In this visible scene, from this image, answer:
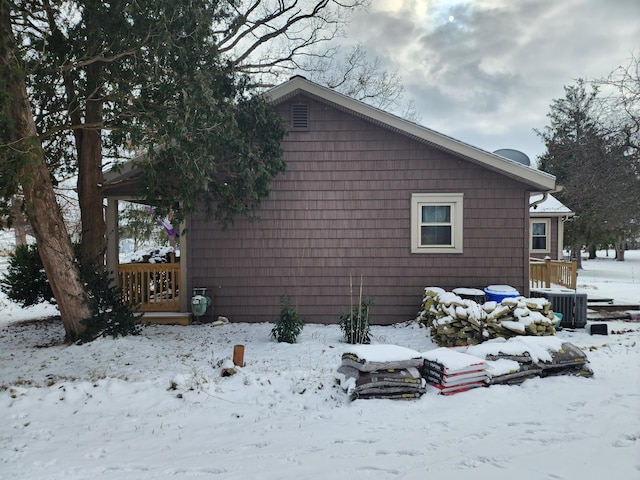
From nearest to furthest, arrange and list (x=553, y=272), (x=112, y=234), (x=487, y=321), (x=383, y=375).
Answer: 1. (x=383, y=375)
2. (x=487, y=321)
3. (x=112, y=234)
4. (x=553, y=272)

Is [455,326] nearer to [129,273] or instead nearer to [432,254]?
[432,254]

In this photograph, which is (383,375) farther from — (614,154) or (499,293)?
(614,154)

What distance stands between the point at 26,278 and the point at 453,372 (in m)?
9.50

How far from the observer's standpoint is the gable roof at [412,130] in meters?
7.62

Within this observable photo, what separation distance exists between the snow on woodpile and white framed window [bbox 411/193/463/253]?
1.66 meters

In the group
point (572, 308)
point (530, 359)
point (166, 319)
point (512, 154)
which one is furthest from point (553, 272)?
point (166, 319)

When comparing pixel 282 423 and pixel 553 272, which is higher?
pixel 553 272

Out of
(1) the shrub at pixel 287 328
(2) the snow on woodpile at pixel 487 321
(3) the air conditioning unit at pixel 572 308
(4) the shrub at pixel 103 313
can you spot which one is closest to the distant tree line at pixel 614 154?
(3) the air conditioning unit at pixel 572 308

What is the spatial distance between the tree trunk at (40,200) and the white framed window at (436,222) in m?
6.48

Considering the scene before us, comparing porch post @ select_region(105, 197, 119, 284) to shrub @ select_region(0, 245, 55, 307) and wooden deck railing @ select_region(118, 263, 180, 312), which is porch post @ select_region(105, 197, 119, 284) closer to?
wooden deck railing @ select_region(118, 263, 180, 312)

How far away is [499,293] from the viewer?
7.39 m

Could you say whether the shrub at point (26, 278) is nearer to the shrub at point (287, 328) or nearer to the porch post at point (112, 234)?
the porch post at point (112, 234)

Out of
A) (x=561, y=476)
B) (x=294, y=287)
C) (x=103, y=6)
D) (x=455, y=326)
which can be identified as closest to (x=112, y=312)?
(x=294, y=287)

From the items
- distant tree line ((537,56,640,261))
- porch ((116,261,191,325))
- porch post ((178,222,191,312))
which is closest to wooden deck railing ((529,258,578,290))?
distant tree line ((537,56,640,261))
